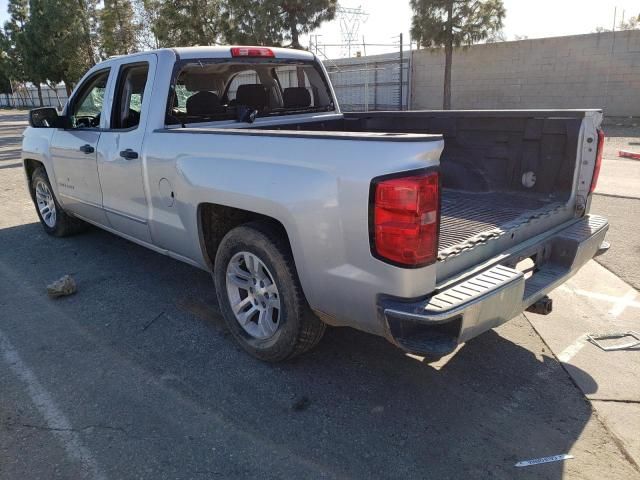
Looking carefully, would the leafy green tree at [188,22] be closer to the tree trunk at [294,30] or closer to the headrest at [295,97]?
the tree trunk at [294,30]

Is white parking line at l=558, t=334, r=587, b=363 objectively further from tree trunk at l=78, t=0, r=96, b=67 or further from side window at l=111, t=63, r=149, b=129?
tree trunk at l=78, t=0, r=96, b=67

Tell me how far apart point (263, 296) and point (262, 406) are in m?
0.69

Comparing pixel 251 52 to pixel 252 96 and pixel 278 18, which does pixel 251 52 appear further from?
pixel 278 18

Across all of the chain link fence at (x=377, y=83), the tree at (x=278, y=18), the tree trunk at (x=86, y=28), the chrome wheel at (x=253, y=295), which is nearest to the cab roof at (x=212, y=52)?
the chrome wheel at (x=253, y=295)

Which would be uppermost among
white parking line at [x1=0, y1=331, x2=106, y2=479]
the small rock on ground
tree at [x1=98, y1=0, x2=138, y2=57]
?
tree at [x1=98, y1=0, x2=138, y2=57]

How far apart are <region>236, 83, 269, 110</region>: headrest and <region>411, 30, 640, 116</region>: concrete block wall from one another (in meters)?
18.6

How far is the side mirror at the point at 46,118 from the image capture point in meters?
4.88

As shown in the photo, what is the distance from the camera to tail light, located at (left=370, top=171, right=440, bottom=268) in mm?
2307

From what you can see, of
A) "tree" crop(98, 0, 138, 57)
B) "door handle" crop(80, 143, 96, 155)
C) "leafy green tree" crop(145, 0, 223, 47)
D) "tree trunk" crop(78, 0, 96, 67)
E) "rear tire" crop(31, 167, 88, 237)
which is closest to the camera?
"door handle" crop(80, 143, 96, 155)

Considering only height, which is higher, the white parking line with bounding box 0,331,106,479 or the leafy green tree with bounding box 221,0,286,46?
the leafy green tree with bounding box 221,0,286,46

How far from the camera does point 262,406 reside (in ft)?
9.51

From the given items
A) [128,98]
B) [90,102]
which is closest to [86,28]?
[90,102]

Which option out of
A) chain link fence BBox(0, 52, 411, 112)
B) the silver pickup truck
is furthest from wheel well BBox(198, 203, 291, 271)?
chain link fence BBox(0, 52, 411, 112)

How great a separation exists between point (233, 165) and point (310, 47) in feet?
66.4
